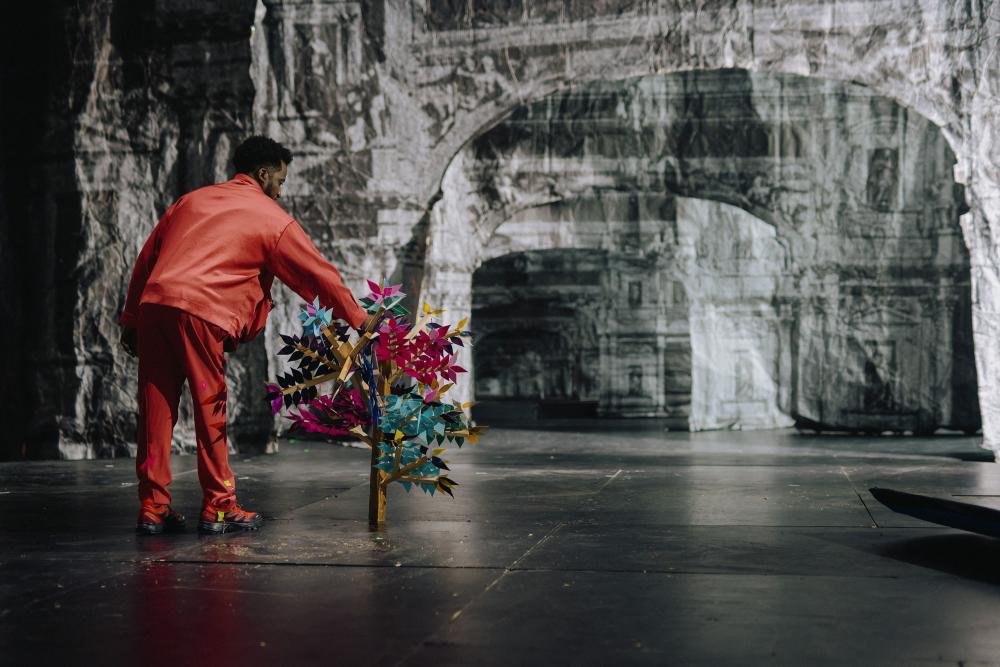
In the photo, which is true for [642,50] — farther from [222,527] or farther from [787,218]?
[222,527]

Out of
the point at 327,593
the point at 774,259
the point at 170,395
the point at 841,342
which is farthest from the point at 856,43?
the point at 327,593

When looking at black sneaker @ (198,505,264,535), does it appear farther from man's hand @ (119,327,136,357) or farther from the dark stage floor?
man's hand @ (119,327,136,357)

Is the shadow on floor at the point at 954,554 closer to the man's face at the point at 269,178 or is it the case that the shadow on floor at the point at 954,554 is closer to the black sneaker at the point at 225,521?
the black sneaker at the point at 225,521

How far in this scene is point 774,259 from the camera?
1265cm

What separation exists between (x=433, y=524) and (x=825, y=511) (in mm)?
1545

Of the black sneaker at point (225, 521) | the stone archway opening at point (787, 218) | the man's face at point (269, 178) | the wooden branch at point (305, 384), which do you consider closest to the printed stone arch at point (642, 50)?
the stone archway opening at point (787, 218)

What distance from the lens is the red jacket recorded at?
13.3 feet

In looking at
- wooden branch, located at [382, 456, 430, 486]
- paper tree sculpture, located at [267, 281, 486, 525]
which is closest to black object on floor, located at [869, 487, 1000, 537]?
paper tree sculpture, located at [267, 281, 486, 525]

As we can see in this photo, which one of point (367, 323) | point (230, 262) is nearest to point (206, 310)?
point (230, 262)

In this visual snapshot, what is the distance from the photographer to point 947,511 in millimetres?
3580

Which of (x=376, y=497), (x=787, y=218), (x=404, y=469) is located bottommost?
(x=376, y=497)

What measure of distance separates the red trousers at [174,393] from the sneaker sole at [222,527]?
0.05 metres

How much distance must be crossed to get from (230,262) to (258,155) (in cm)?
48

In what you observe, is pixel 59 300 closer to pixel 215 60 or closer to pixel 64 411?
pixel 64 411
